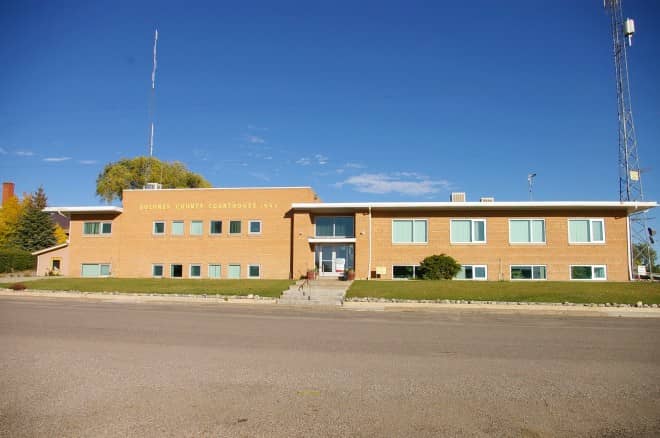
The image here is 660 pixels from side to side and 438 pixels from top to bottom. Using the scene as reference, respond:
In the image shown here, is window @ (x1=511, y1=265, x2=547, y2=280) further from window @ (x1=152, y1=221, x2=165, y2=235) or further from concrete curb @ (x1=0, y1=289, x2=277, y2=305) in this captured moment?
window @ (x1=152, y1=221, x2=165, y2=235)

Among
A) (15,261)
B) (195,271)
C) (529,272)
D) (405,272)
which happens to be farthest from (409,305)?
(15,261)

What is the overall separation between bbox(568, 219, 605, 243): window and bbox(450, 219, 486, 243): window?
5523mm

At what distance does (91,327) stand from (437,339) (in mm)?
9518

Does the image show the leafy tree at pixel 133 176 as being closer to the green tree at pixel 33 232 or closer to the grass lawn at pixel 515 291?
the green tree at pixel 33 232

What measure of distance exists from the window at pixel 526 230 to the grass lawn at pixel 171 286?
1467cm

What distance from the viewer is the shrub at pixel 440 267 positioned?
30281mm

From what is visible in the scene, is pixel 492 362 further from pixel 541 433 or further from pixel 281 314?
pixel 281 314

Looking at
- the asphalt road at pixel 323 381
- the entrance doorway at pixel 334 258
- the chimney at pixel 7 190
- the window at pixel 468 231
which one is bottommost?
the asphalt road at pixel 323 381

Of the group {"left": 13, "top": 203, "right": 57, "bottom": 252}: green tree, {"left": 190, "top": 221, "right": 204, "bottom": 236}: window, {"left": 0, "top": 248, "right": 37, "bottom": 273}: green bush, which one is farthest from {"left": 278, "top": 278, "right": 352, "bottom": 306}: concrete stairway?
{"left": 13, "top": 203, "right": 57, "bottom": 252}: green tree

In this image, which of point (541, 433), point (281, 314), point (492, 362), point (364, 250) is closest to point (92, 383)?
point (541, 433)

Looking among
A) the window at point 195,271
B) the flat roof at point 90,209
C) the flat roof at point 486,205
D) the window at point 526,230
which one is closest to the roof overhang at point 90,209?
the flat roof at point 90,209

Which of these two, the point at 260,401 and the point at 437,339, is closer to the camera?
the point at 260,401

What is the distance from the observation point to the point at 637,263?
35.7 metres

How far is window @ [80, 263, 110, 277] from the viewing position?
3600cm
